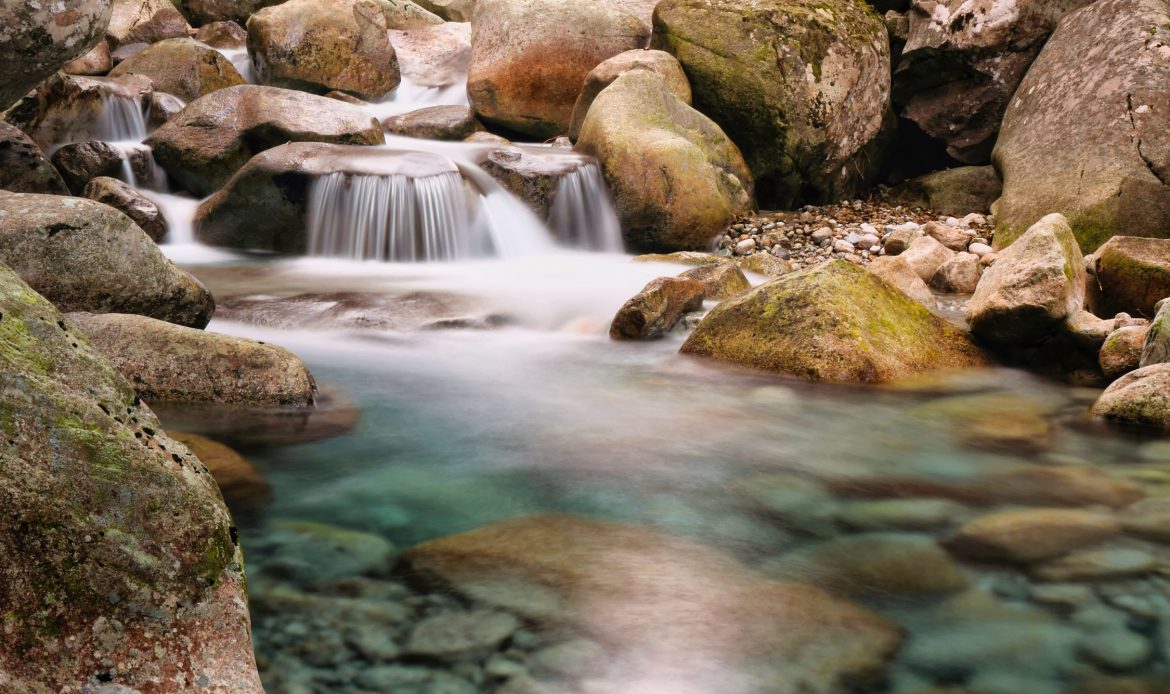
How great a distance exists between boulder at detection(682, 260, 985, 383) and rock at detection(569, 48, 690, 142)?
6068 mm

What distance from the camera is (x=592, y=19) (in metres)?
13.3

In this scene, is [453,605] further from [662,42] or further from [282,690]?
[662,42]

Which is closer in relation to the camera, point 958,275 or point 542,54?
point 958,275

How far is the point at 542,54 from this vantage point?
13.3 metres

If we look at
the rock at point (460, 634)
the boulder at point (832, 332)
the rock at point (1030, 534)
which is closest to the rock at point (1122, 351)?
the boulder at point (832, 332)

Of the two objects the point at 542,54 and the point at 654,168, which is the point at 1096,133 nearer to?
the point at 654,168

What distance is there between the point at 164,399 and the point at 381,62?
12.7 m

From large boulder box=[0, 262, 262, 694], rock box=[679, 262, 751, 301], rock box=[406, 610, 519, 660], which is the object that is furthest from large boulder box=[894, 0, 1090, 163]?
large boulder box=[0, 262, 262, 694]

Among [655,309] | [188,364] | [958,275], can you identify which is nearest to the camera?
[188,364]

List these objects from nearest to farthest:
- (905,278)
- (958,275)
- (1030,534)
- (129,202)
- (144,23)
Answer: (1030,534) → (905,278) → (958,275) → (129,202) → (144,23)

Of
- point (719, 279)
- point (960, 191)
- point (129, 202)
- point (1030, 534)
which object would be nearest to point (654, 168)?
point (719, 279)

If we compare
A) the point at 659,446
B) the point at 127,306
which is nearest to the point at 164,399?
the point at 127,306

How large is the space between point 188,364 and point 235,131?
701cm

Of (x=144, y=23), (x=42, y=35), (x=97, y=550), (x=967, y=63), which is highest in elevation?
(x=144, y=23)
